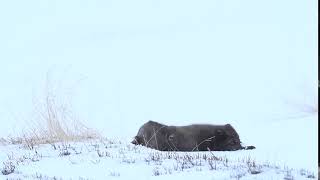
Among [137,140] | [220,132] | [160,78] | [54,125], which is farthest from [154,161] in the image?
[160,78]

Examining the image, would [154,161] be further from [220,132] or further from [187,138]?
[220,132]

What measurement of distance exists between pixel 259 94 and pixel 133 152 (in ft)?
35.1

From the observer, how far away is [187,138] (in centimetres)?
1184

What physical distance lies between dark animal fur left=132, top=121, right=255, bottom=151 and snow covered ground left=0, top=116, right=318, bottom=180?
1.63ft

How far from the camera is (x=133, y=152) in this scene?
10047 millimetres

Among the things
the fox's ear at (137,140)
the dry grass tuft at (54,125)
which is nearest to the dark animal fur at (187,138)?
the fox's ear at (137,140)

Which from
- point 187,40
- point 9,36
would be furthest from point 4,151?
point 9,36

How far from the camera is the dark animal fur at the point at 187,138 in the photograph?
38.0 ft

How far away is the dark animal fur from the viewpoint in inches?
456

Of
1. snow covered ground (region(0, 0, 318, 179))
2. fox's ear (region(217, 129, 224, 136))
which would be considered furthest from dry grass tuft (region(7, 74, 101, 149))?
fox's ear (region(217, 129, 224, 136))

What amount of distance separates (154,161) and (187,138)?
287cm

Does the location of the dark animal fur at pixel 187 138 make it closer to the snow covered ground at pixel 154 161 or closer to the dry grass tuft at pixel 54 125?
the snow covered ground at pixel 154 161

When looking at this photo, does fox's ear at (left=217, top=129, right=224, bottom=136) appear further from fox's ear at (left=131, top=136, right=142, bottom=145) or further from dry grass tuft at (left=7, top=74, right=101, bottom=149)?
dry grass tuft at (left=7, top=74, right=101, bottom=149)

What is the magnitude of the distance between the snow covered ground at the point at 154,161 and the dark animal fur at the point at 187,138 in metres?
0.50
